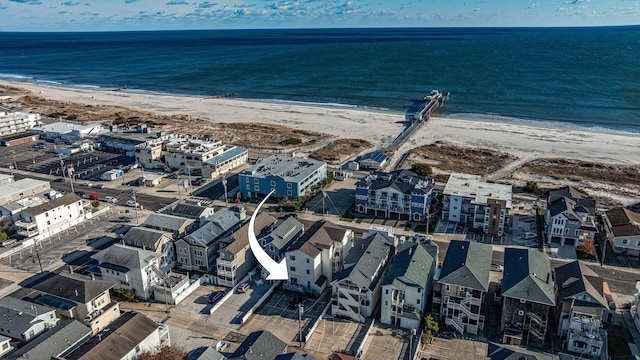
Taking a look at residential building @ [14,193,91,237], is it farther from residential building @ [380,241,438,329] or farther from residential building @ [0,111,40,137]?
residential building @ [0,111,40,137]

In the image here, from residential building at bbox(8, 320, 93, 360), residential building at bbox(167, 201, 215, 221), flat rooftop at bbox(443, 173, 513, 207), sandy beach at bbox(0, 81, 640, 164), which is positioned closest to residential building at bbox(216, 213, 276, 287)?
residential building at bbox(167, 201, 215, 221)

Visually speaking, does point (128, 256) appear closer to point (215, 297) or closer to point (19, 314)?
point (215, 297)

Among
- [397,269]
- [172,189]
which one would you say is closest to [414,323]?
[397,269]

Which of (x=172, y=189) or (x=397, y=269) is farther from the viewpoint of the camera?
(x=172, y=189)

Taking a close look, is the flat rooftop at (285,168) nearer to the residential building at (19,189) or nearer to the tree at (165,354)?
the residential building at (19,189)

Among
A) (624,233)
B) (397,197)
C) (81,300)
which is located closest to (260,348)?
(81,300)

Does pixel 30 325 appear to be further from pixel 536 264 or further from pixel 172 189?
pixel 536 264

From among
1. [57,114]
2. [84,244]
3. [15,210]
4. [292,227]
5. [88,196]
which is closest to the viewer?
[292,227]
